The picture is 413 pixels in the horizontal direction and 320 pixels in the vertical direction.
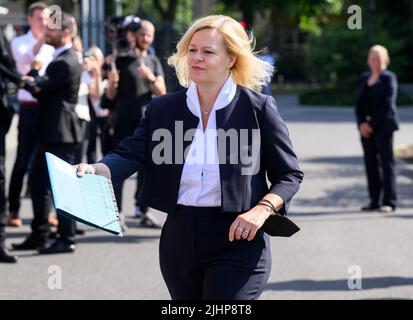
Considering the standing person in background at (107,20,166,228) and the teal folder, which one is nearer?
the teal folder

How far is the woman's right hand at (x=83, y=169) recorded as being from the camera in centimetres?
394

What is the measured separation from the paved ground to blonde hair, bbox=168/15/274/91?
283cm

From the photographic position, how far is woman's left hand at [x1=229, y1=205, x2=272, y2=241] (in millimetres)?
3920

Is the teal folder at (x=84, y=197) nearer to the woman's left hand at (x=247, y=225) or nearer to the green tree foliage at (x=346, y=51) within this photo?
the woman's left hand at (x=247, y=225)

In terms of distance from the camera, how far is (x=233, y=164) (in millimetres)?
4082

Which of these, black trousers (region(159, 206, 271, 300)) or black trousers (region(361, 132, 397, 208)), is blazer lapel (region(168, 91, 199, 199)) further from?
black trousers (region(361, 132, 397, 208))

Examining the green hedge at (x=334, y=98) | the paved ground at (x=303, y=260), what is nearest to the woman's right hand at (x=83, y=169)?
the paved ground at (x=303, y=260)

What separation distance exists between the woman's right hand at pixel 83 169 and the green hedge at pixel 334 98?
30608 mm

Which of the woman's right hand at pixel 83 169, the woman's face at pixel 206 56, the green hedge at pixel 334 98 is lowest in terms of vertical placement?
the green hedge at pixel 334 98

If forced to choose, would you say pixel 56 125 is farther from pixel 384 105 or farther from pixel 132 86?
pixel 384 105

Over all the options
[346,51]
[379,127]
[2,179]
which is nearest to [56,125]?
[2,179]

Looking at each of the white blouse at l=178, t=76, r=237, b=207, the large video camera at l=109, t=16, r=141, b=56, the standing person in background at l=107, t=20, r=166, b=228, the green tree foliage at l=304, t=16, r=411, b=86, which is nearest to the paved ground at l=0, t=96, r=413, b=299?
the standing person in background at l=107, t=20, r=166, b=228
